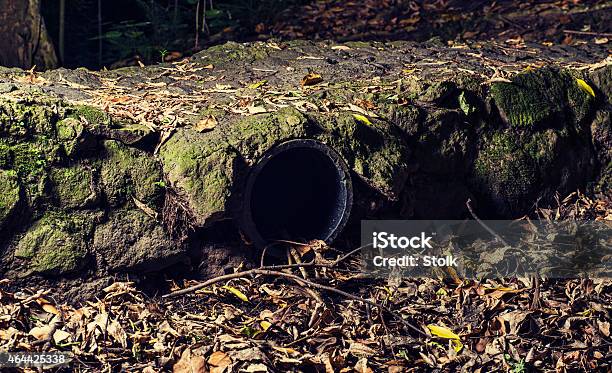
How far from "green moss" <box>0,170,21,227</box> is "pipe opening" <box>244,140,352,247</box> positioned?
4.35 ft

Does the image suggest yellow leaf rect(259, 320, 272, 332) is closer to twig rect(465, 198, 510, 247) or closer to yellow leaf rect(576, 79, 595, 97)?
twig rect(465, 198, 510, 247)

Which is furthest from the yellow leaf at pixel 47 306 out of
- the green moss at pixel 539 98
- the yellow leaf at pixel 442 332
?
the green moss at pixel 539 98

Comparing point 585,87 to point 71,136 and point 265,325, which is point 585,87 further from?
point 71,136

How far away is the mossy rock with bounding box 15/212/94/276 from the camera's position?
5.12m

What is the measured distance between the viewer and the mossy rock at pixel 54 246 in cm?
512

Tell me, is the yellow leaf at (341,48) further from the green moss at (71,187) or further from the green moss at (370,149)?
the green moss at (71,187)

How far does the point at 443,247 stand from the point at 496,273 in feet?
1.36

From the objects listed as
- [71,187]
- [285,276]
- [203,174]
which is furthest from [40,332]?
[285,276]

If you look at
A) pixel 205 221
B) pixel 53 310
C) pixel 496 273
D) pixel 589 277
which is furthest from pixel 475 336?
pixel 53 310

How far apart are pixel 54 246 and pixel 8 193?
0.39 m

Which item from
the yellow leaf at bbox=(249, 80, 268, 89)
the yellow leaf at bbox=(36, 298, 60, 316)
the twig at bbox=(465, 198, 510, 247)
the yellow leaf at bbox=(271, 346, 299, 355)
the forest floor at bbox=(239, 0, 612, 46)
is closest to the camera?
the yellow leaf at bbox=(271, 346, 299, 355)

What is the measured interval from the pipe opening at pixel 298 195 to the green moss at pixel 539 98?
150 cm

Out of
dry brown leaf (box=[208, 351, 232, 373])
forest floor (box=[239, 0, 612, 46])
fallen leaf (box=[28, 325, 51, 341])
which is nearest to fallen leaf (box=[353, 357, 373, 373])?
dry brown leaf (box=[208, 351, 232, 373])

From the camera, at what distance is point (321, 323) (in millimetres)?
5145
